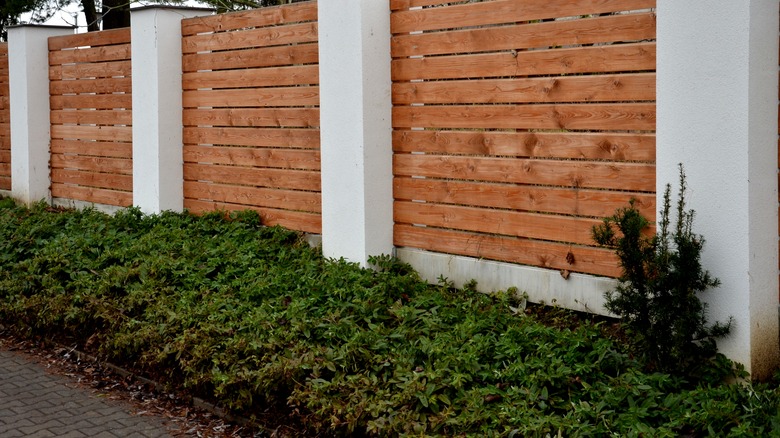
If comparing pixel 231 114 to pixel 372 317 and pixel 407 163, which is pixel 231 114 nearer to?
pixel 407 163

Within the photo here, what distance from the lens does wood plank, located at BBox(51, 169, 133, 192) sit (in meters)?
10.6

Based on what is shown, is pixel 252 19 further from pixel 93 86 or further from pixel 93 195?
pixel 93 195

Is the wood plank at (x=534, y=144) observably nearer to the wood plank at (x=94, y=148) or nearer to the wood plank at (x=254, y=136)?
the wood plank at (x=254, y=136)

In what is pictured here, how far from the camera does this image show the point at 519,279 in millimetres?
6535

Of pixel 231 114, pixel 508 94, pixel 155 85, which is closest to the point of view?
pixel 508 94

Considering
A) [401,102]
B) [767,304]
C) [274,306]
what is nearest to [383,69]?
[401,102]

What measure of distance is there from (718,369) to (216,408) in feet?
9.94

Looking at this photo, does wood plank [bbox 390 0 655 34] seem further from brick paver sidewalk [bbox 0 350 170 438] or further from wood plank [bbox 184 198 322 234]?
brick paver sidewalk [bbox 0 350 170 438]

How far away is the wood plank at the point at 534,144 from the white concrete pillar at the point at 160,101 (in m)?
3.21

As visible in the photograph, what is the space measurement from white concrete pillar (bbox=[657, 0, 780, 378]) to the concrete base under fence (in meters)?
0.92

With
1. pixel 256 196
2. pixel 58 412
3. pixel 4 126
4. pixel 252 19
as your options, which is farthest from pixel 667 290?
pixel 4 126

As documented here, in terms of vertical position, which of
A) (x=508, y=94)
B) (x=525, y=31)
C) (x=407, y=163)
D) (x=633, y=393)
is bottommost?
(x=633, y=393)

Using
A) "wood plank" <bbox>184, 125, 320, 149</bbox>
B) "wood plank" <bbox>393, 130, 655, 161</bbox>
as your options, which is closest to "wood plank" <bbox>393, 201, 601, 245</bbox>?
"wood plank" <bbox>393, 130, 655, 161</bbox>

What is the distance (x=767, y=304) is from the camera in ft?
17.0
